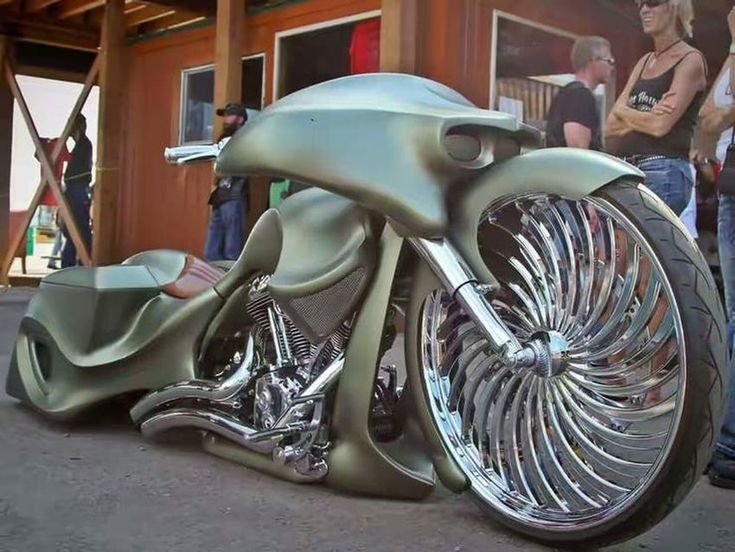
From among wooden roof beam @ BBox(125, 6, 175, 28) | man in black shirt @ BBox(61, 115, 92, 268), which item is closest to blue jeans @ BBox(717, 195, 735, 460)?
wooden roof beam @ BBox(125, 6, 175, 28)

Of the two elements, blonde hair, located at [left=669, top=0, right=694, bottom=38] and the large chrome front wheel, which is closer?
the large chrome front wheel

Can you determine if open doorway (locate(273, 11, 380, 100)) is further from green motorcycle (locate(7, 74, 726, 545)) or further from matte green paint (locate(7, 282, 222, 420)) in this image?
green motorcycle (locate(7, 74, 726, 545))

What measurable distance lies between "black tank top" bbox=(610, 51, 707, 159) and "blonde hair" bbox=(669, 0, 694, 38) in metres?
0.36

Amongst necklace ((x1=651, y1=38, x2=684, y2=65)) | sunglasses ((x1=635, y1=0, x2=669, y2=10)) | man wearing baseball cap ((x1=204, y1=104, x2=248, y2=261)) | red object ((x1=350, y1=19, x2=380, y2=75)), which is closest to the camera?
necklace ((x1=651, y1=38, x2=684, y2=65))

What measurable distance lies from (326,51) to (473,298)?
19.9 ft

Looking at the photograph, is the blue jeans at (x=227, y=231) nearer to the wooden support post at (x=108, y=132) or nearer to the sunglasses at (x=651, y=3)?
the wooden support post at (x=108, y=132)

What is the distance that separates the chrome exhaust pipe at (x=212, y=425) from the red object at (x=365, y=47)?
4852mm

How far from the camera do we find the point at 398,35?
6215 mm

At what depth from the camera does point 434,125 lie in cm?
242

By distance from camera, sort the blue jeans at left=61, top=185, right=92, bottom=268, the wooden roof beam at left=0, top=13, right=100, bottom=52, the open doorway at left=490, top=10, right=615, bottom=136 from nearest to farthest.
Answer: the open doorway at left=490, top=10, right=615, bottom=136 → the wooden roof beam at left=0, top=13, right=100, bottom=52 → the blue jeans at left=61, top=185, right=92, bottom=268

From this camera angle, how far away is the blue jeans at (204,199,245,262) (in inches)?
289

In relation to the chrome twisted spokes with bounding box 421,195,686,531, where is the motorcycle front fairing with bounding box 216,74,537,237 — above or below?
above

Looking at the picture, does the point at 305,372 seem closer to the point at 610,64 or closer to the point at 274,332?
the point at 274,332

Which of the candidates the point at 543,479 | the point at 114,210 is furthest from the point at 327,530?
the point at 114,210
